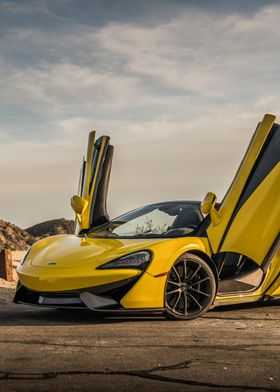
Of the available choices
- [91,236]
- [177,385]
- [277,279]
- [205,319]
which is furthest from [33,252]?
[177,385]

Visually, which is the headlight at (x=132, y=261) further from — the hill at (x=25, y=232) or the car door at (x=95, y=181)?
the hill at (x=25, y=232)

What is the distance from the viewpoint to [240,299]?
Result: 8.33 metres

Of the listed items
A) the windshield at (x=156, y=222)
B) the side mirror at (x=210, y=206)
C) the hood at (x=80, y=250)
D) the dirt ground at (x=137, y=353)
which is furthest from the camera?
the windshield at (x=156, y=222)

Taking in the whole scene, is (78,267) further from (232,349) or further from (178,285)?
(232,349)

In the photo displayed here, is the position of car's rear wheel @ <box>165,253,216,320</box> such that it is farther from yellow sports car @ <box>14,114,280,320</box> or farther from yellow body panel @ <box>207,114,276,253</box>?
yellow body panel @ <box>207,114,276,253</box>

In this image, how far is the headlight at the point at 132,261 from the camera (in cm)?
748

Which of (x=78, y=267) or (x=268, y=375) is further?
(x=78, y=267)

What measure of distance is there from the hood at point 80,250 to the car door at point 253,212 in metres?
0.82

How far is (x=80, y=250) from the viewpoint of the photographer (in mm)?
8047

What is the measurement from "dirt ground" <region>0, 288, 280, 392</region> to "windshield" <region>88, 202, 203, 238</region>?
1.01 metres

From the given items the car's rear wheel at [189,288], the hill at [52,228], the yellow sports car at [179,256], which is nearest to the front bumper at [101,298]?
the yellow sports car at [179,256]

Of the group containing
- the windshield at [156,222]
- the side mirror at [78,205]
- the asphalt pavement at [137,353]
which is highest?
the side mirror at [78,205]

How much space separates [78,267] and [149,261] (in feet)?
2.47

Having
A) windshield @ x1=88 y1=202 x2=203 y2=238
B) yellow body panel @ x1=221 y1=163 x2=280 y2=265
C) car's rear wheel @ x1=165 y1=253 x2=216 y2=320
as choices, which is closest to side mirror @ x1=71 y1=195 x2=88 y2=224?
windshield @ x1=88 y1=202 x2=203 y2=238
